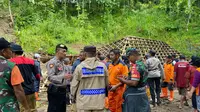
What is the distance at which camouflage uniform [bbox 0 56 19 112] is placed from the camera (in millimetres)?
3607

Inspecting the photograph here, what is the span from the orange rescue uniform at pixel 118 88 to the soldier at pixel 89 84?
1388 mm

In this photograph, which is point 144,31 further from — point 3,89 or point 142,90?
point 3,89

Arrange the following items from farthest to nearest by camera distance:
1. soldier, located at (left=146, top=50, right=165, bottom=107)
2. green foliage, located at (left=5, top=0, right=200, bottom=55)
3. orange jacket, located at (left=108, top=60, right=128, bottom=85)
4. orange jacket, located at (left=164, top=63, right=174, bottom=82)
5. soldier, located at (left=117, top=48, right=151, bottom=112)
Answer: green foliage, located at (left=5, top=0, right=200, bottom=55), orange jacket, located at (left=164, top=63, right=174, bottom=82), soldier, located at (left=146, top=50, right=165, bottom=107), orange jacket, located at (left=108, top=60, right=128, bottom=85), soldier, located at (left=117, top=48, right=151, bottom=112)

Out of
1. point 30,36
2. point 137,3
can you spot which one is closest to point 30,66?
point 30,36

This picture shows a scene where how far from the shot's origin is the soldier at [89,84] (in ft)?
15.3

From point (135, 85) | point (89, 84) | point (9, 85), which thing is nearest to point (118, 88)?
point (135, 85)

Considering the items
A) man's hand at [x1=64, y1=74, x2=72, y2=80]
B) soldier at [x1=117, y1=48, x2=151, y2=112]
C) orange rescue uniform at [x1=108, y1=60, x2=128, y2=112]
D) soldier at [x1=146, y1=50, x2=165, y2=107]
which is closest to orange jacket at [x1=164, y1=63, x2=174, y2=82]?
soldier at [x1=146, y1=50, x2=165, y2=107]

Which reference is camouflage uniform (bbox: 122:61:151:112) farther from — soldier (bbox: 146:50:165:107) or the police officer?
soldier (bbox: 146:50:165:107)


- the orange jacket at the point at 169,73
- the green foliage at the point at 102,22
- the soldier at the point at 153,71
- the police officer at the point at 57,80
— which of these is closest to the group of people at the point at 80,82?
the police officer at the point at 57,80

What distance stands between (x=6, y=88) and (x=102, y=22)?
2150 cm

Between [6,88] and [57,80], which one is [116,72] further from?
[6,88]

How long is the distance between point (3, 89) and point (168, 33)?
72.2ft

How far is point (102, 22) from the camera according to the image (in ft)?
81.5

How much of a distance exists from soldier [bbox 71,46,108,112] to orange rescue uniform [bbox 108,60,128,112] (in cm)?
139
